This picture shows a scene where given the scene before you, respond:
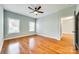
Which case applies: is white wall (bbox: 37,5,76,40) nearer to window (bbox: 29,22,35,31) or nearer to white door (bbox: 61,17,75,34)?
window (bbox: 29,22,35,31)

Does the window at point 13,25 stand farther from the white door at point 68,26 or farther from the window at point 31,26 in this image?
the white door at point 68,26

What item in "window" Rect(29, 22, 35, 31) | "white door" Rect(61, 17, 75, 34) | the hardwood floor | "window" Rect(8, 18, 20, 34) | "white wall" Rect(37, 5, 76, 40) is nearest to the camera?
the hardwood floor

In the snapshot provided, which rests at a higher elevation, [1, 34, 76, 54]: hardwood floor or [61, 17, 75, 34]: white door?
[61, 17, 75, 34]: white door

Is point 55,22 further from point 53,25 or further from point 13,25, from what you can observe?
point 13,25

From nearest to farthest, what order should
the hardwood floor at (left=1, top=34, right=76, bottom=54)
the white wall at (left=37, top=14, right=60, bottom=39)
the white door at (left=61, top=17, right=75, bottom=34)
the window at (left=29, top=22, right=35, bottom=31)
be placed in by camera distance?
the hardwood floor at (left=1, top=34, right=76, bottom=54), the white wall at (left=37, top=14, right=60, bottom=39), the window at (left=29, top=22, right=35, bottom=31), the white door at (left=61, top=17, right=75, bottom=34)

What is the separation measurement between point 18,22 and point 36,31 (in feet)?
9.68

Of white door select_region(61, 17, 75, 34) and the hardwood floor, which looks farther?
white door select_region(61, 17, 75, 34)

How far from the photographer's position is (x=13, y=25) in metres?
5.86

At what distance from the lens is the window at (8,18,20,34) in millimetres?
5474

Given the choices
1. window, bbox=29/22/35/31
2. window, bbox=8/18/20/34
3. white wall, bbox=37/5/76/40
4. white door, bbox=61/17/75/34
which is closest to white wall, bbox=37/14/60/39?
white wall, bbox=37/5/76/40

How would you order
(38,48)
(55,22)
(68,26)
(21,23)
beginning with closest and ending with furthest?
(38,48), (55,22), (21,23), (68,26)

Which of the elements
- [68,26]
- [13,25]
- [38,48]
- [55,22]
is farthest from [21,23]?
[68,26]
